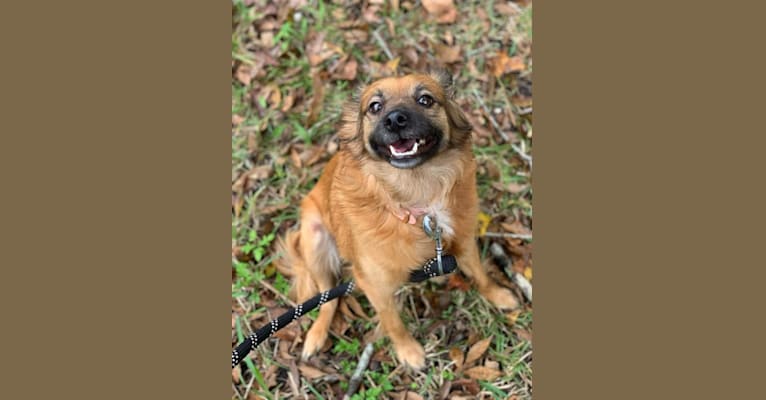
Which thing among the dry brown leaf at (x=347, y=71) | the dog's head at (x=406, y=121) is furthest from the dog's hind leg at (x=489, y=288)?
the dry brown leaf at (x=347, y=71)

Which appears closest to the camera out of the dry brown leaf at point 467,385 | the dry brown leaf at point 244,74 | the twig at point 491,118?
the dry brown leaf at point 467,385

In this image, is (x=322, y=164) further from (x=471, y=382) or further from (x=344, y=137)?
(x=471, y=382)

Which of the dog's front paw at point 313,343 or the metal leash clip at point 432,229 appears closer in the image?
the metal leash clip at point 432,229

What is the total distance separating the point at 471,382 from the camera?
406 cm

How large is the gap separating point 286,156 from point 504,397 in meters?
2.84

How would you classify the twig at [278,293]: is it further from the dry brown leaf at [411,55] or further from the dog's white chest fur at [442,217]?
the dry brown leaf at [411,55]

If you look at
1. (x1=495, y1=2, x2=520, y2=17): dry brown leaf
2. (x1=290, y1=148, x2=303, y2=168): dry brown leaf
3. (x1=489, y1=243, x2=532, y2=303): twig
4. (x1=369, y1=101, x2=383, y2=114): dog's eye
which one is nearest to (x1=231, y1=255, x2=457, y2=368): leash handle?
(x1=489, y1=243, x2=532, y2=303): twig

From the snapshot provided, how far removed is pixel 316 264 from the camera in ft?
14.2

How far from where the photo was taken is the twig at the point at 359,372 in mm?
4079

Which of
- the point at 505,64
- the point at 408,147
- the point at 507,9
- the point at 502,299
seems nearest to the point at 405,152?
the point at 408,147

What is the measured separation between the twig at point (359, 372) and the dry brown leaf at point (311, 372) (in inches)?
9.1

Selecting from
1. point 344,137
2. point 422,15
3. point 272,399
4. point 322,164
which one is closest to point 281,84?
point 322,164

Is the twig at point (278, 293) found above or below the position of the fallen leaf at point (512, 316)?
below

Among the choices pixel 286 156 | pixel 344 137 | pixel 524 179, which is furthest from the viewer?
pixel 286 156
